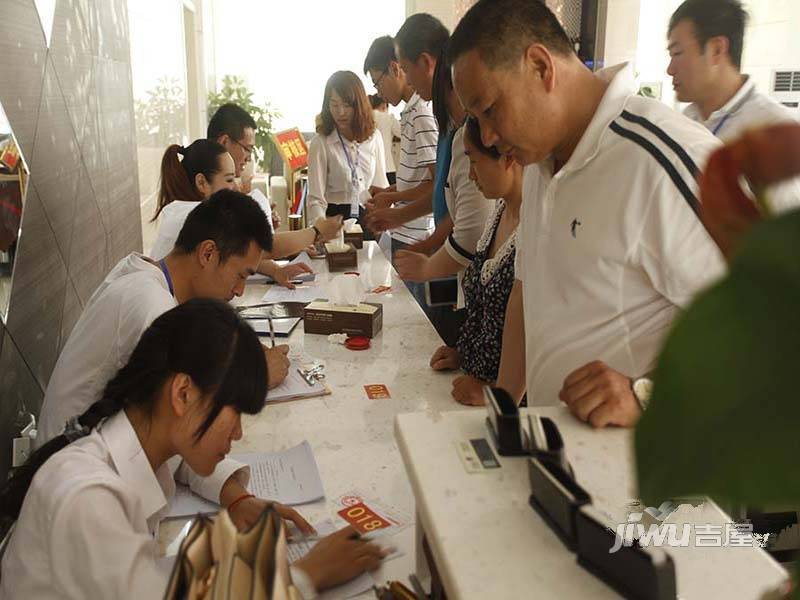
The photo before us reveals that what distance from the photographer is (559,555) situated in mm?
616

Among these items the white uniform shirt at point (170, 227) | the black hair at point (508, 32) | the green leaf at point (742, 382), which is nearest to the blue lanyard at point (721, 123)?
the black hair at point (508, 32)

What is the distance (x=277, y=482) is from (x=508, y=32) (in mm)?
962

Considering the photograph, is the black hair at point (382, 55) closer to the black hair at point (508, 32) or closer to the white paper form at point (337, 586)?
the black hair at point (508, 32)

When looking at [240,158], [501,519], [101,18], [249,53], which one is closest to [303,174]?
[249,53]

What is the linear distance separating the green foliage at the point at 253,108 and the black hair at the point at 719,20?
5721 millimetres

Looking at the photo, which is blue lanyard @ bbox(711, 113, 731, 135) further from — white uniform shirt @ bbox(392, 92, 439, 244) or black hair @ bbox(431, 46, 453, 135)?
white uniform shirt @ bbox(392, 92, 439, 244)

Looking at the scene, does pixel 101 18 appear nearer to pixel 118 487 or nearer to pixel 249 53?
pixel 118 487

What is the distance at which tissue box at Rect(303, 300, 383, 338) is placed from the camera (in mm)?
2242

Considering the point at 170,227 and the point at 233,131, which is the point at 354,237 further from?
the point at 170,227

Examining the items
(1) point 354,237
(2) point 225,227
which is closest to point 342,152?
(1) point 354,237

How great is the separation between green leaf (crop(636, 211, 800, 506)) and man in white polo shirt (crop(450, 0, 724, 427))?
3.14ft

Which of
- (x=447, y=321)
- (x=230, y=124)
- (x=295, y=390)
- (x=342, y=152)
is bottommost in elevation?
(x=447, y=321)

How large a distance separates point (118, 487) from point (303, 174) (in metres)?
6.05

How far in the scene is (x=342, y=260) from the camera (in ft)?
10.4
